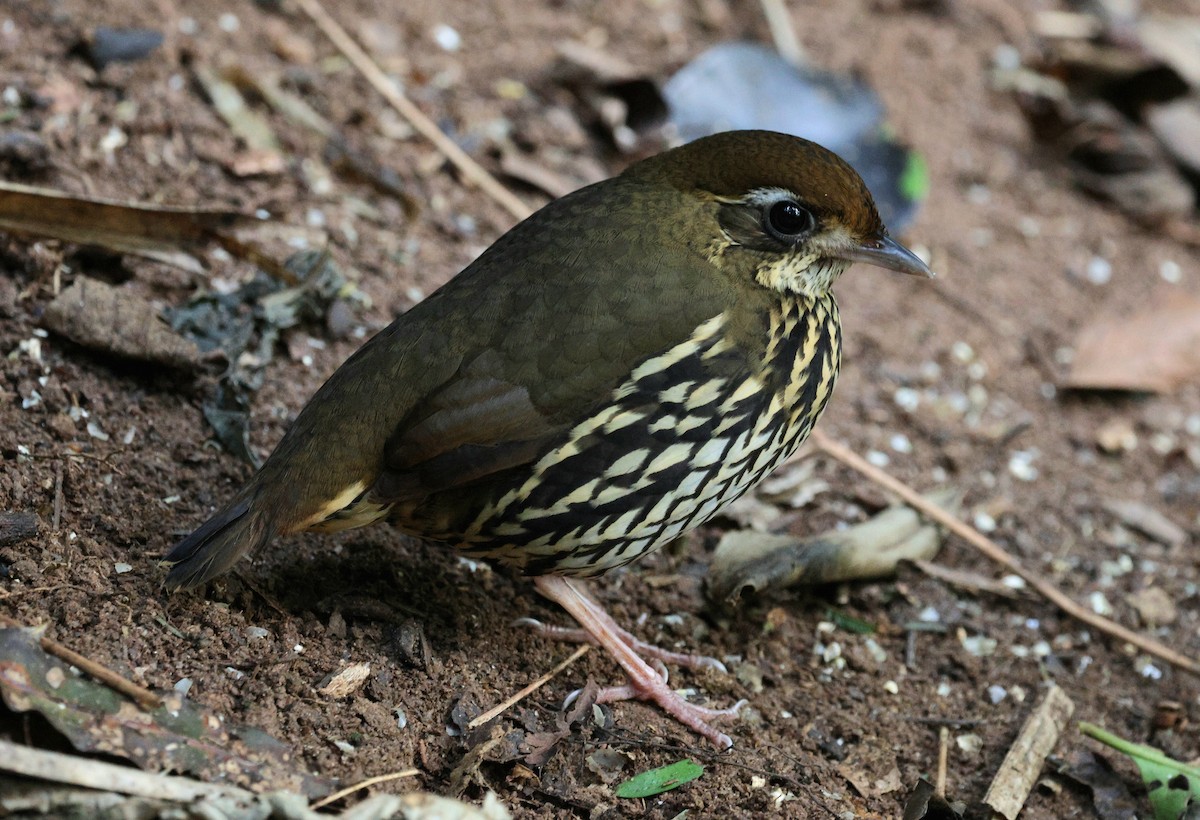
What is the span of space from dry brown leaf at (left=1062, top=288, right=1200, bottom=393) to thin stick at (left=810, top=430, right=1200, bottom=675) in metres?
1.46

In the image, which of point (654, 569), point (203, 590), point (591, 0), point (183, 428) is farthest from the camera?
point (591, 0)

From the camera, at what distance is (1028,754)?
13.2ft

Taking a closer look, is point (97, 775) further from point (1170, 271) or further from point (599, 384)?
point (1170, 271)

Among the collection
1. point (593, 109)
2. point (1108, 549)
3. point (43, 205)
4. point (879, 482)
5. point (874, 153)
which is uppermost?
point (43, 205)

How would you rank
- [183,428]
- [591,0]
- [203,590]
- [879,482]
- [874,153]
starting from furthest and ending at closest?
1. [591,0]
2. [874,153]
3. [879,482]
4. [183,428]
5. [203,590]

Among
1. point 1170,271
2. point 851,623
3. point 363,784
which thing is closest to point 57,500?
point 363,784

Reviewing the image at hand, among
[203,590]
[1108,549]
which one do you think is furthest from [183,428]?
[1108,549]

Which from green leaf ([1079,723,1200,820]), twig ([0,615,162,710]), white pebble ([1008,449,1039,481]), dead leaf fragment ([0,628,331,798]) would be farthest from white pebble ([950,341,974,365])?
twig ([0,615,162,710])

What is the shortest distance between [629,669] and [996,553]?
5.57 feet

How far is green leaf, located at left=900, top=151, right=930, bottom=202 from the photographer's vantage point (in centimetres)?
651

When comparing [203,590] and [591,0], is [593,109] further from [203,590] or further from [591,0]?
[203,590]

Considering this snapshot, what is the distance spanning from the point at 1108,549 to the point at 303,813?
12.0ft

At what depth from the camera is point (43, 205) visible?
4.53 metres

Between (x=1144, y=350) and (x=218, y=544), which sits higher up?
(x=218, y=544)
